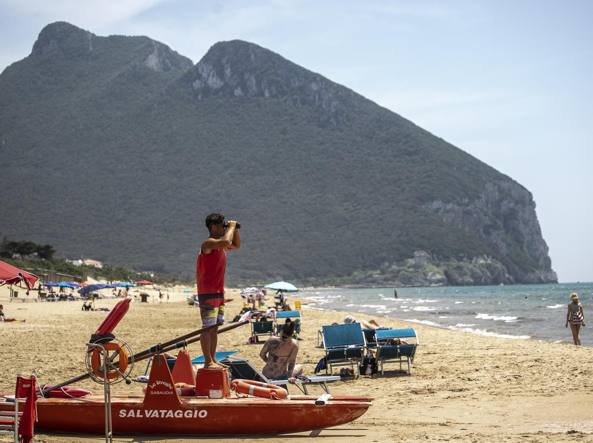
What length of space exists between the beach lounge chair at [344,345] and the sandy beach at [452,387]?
38 cm

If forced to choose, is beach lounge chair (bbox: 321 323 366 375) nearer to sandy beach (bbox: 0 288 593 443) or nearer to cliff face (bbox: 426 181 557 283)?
sandy beach (bbox: 0 288 593 443)

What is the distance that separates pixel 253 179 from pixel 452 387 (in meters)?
141

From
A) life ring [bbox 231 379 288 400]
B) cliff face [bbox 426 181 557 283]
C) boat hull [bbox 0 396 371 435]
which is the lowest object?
boat hull [bbox 0 396 371 435]

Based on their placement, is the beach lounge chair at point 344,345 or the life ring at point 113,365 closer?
the life ring at point 113,365

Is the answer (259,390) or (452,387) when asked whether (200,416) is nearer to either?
(259,390)

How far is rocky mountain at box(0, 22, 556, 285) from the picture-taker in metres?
137

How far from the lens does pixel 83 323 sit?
28.3 meters

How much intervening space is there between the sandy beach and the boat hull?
13 centimetres

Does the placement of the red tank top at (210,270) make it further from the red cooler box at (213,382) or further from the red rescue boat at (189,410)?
the red cooler box at (213,382)

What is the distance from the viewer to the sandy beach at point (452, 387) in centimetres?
825

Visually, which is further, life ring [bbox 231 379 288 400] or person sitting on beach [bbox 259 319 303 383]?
person sitting on beach [bbox 259 319 303 383]

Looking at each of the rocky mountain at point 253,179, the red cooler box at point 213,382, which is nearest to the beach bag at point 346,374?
the red cooler box at point 213,382

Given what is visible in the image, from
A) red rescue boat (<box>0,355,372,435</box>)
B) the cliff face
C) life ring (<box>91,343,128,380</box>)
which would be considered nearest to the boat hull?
red rescue boat (<box>0,355,372,435</box>)

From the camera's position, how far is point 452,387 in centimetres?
1162
